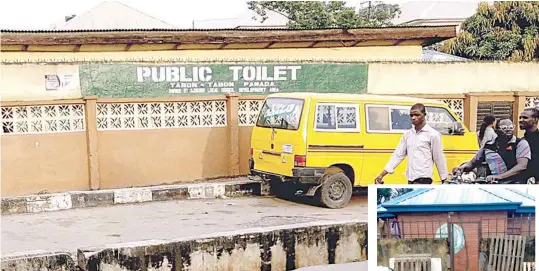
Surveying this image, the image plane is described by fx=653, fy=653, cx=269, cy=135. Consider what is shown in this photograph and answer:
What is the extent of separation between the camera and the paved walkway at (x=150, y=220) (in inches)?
212

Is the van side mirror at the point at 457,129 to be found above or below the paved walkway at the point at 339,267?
above

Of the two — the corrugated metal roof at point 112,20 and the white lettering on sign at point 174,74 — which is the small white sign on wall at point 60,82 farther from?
the corrugated metal roof at point 112,20

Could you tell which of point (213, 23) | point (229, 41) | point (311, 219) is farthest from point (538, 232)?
point (213, 23)

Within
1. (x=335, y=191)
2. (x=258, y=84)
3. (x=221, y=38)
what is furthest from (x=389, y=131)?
(x=221, y=38)

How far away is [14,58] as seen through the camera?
6.66m

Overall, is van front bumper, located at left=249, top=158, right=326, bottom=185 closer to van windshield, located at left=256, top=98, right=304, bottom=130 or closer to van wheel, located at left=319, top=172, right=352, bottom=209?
van wheel, located at left=319, top=172, right=352, bottom=209

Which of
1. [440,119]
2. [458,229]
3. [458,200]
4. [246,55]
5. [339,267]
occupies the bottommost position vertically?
[339,267]

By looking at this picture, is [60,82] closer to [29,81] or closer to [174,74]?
[29,81]

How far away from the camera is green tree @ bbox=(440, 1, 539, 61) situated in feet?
23.9

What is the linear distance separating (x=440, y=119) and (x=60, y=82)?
12.4ft

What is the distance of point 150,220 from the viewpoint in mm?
6012

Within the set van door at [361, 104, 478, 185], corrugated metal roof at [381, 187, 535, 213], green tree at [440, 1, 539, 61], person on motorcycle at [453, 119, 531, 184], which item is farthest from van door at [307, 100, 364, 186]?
corrugated metal roof at [381, 187, 535, 213]

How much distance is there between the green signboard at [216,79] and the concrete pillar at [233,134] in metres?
0.16

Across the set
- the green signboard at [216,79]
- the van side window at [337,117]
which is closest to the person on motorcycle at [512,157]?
the van side window at [337,117]
